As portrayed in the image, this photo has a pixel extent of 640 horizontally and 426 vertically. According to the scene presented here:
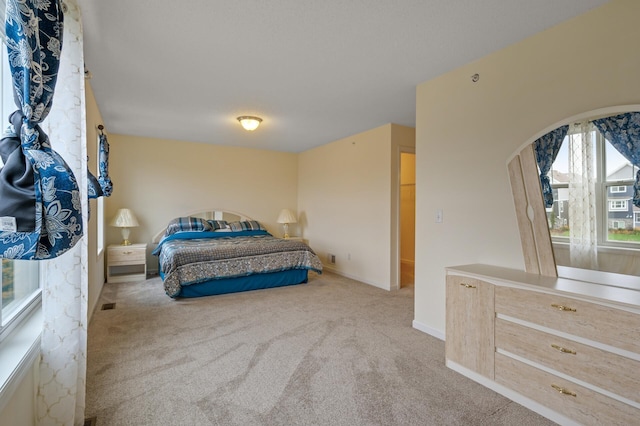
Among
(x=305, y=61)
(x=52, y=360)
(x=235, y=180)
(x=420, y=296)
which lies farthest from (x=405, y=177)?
(x=52, y=360)

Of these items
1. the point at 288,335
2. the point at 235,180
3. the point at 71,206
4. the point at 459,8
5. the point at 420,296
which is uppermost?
the point at 459,8

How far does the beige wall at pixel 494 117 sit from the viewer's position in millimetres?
1908

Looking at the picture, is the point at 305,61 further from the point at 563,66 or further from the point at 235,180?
the point at 235,180

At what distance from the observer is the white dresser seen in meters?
1.56

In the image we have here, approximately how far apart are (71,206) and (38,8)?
743mm

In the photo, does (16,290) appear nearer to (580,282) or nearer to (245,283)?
(245,283)

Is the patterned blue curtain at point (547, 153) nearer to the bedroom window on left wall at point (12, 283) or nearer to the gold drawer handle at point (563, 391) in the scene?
the gold drawer handle at point (563, 391)

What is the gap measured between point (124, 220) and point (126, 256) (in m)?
0.57

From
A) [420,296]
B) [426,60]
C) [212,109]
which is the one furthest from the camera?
[212,109]

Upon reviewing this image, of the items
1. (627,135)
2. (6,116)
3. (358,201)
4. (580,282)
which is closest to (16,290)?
(6,116)

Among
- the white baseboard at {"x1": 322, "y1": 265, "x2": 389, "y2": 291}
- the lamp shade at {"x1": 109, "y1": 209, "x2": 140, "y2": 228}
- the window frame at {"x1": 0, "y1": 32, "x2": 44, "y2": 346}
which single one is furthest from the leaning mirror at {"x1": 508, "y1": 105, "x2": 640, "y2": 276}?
the lamp shade at {"x1": 109, "y1": 209, "x2": 140, "y2": 228}

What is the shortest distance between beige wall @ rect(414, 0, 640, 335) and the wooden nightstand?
13.5 ft

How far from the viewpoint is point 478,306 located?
7.16 ft

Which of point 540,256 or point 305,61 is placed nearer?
point 540,256
